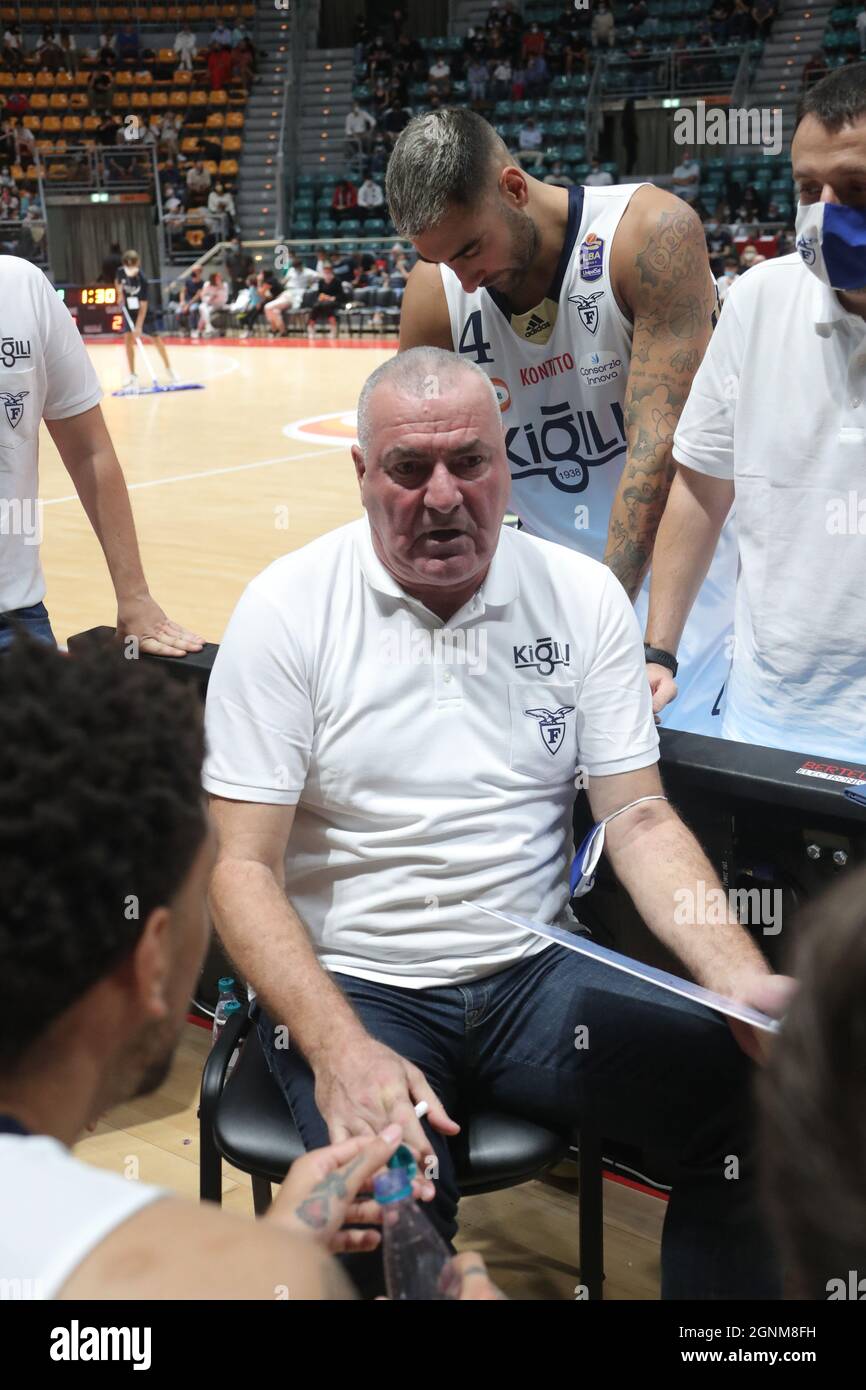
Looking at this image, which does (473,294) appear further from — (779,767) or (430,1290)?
(430,1290)

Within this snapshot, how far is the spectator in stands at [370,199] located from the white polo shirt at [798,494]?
19.5 m

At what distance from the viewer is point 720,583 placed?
2814 millimetres

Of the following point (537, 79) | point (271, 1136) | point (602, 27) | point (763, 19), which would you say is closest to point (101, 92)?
point (537, 79)

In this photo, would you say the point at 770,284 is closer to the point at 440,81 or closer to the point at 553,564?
the point at 553,564

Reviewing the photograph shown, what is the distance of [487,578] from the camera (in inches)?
76.7

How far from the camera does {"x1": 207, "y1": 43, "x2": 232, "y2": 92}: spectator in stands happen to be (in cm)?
2359

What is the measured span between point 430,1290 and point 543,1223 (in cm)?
Result: 109

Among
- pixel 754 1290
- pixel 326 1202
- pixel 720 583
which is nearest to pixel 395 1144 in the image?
pixel 326 1202

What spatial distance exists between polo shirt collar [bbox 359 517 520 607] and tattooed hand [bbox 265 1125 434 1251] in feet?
2.65

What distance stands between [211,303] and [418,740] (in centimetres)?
1880

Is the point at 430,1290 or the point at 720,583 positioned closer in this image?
the point at 430,1290

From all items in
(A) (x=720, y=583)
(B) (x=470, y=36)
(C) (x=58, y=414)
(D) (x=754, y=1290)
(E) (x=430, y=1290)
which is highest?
(B) (x=470, y=36)

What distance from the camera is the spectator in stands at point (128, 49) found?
23.9 metres

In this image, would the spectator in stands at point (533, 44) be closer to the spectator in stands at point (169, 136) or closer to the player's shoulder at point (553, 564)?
the spectator in stands at point (169, 136)
